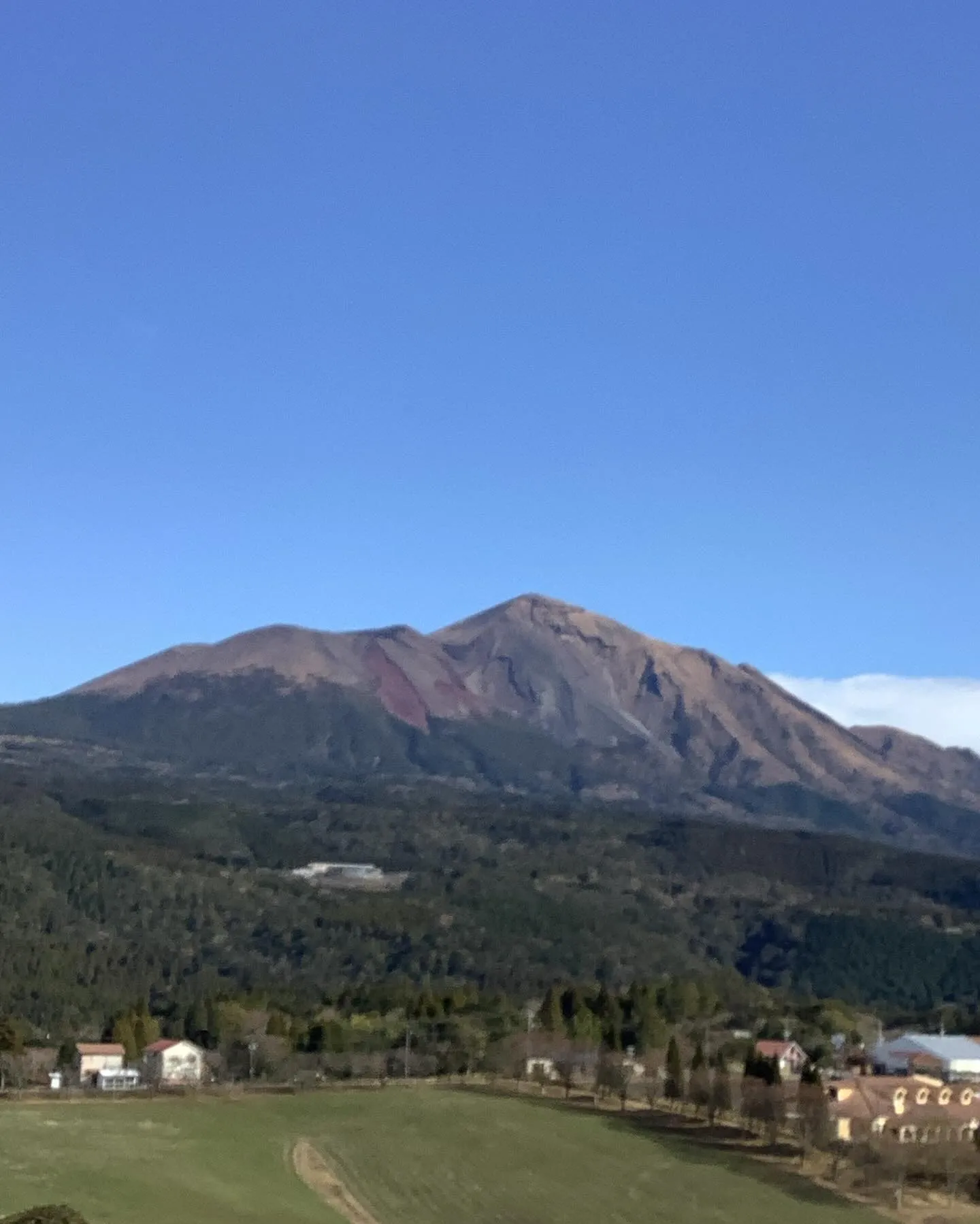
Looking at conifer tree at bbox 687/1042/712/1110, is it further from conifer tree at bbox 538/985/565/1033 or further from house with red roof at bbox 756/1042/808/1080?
conifer tree at bbox 538/985/565/1033

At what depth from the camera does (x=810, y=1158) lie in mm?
56875

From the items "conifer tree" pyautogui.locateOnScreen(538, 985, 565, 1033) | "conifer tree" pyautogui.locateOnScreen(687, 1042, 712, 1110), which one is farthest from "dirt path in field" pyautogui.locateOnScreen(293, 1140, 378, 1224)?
"conifer tree" pyautogui.locateOnScreen(538, 985, 565, 1033)

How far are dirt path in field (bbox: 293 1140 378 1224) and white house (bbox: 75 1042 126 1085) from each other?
876 inches

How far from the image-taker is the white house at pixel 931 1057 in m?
77.1

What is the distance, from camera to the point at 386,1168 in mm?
54344

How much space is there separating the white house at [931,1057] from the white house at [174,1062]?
31.8 meters

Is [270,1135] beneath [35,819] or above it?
beneath

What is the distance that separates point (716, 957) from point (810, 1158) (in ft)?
345

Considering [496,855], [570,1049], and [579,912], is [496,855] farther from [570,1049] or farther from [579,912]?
[570,1049]

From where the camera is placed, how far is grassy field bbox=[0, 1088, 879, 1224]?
4638 cm

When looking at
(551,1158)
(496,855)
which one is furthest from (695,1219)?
(496,855)

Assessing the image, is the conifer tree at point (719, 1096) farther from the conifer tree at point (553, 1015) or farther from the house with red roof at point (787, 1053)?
the conifer tree at point (553, 1015)

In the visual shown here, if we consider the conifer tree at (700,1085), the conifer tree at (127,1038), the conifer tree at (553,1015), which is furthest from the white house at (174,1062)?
the conifer tree at (700,1085)

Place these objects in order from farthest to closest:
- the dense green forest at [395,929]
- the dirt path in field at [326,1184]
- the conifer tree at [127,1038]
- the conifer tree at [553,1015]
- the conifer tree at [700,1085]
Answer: the dense green forest at [395,929] < the conifer tree at [553,1015] < the conifer tree at [127,1038] < the conifer tree at [700,1085] < the dirt path in field at [326,1184]
